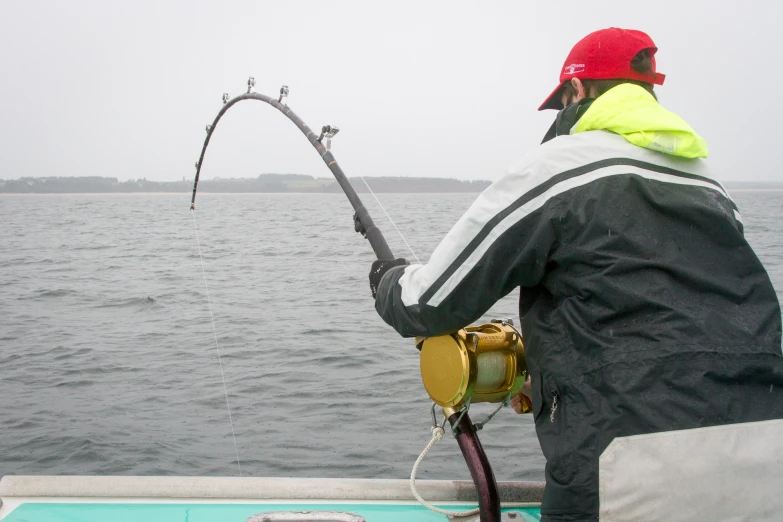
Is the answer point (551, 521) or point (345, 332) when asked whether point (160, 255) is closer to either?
point (345, 332)

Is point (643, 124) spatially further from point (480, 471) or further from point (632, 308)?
point (480, 471)

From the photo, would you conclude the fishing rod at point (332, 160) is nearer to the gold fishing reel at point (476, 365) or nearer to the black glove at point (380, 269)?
the black glove at point (380, 269)

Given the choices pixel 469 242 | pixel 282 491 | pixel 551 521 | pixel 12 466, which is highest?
pixel 469 242

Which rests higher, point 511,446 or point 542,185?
point 542,185

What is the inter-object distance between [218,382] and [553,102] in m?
5.65

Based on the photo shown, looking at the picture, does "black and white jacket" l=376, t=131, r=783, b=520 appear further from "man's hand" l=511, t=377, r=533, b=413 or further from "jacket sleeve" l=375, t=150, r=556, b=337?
"man's hand" l=511, t=377, r=533, b=413

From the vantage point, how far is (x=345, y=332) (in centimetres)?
888

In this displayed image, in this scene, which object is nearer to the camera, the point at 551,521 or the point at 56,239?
the point at 551,521

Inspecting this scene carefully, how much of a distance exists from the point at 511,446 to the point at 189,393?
3.11 m

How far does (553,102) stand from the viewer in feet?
6.90

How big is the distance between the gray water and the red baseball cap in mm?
3558

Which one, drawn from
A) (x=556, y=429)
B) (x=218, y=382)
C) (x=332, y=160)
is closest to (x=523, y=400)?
(x=556, y=429)

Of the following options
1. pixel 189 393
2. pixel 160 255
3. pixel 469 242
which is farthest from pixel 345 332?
pixel 160 255

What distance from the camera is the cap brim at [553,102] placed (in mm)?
2023
